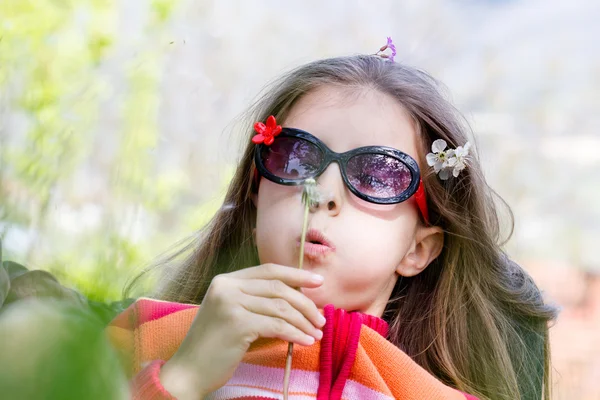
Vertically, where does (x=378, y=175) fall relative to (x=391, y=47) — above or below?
below

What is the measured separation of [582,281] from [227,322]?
520 cm

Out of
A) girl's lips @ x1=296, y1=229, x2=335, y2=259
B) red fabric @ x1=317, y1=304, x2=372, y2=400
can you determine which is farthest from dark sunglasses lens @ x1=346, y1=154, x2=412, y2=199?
red fabric @ x1=317, y1=304, x2=372, y2=400

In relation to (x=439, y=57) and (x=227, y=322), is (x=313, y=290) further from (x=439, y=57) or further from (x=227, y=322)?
(x=439, y=57)

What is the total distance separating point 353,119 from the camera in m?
1.84

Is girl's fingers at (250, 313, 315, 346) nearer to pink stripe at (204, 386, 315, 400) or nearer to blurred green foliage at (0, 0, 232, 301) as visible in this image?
pink stripe at (204, 386, 315, 400)

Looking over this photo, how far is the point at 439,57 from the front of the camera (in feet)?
19.9

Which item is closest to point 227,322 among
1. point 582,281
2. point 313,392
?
point 313,392

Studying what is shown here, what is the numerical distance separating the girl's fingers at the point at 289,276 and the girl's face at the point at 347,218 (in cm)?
23

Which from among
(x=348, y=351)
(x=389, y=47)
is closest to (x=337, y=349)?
(x=348, y=351)

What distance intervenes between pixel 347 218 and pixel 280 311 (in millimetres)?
365

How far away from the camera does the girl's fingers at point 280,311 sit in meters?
1.42

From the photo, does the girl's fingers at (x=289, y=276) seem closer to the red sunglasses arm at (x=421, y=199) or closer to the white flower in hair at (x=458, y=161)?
the red sunglasses arm at (x=421, y=199)

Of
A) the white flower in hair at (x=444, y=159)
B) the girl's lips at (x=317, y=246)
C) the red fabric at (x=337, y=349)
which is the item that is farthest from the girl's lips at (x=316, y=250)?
the white flower in hair at (x=444, y=159)

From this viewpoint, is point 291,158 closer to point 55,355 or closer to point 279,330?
point 279,330
